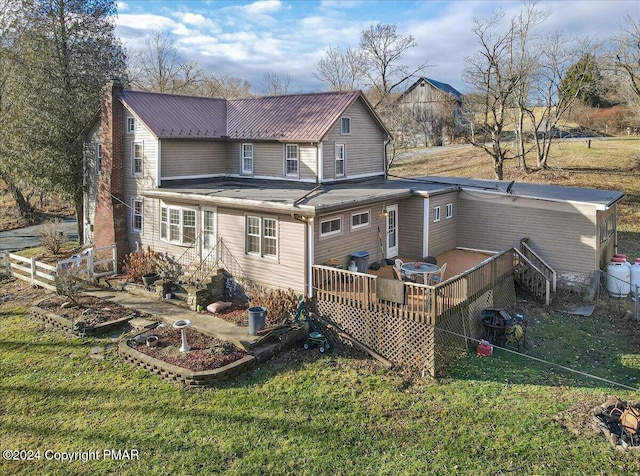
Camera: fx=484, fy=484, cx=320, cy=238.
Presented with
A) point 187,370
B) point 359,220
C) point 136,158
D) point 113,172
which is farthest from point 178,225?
point 187,370

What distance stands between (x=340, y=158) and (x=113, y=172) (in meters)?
9.27

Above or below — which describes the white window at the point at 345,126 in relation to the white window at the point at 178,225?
above

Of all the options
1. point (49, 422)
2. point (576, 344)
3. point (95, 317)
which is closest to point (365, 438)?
point (49, 422)

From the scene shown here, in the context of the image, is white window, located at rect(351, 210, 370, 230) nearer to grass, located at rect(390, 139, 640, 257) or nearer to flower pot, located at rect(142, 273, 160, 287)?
flower pot, located at rect(142, 273, 160, 287)

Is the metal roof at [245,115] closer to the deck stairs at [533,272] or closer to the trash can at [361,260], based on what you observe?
the trash can at [361,260]

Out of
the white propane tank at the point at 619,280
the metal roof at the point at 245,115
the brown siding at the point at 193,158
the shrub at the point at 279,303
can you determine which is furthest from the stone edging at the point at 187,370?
the white propane tank at the point at 619,280

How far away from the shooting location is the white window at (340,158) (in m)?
19.2

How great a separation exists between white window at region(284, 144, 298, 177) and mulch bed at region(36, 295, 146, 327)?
775 centimetres

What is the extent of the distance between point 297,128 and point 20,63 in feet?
49.6

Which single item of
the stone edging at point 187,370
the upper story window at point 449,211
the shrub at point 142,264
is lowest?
the stone edging at point 187,370

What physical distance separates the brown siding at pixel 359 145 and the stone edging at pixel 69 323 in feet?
29.6

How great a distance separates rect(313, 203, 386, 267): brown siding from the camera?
567 inches

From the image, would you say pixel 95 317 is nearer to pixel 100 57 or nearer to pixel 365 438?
pixel 365 438

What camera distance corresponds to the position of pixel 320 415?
9828 millimetres
